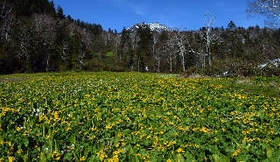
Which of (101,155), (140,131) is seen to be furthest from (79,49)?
(101,155)

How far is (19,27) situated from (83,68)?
79.9 ft

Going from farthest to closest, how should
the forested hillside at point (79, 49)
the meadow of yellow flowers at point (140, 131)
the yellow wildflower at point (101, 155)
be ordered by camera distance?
1. the forested hillside at point (79, 49)
2. the meadow of yellow flowers at point (140, 131)
3. the yellow wildflower at point (101, 155)

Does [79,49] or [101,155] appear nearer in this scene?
[101,155]

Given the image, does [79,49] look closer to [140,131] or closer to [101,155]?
[140,131]

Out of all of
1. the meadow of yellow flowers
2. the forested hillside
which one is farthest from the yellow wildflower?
the forested hillside

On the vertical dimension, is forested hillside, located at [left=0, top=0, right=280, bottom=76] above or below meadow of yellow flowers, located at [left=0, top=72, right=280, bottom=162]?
above

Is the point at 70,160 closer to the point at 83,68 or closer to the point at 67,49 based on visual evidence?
the point at 83,68

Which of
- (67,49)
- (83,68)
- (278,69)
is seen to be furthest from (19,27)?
(278,69)

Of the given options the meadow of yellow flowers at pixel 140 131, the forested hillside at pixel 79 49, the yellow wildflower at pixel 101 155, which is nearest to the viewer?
the yellow wildflower at pixel 101 155

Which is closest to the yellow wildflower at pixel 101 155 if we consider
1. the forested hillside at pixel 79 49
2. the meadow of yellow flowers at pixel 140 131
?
the meadow of yellow flowers at pixel 140 131

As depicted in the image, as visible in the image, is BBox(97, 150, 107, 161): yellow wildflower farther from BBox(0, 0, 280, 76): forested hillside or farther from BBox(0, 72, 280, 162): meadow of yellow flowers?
BBox(0, 0, 280, 76): forested hillside

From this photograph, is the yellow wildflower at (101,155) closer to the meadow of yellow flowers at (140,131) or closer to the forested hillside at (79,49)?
the meadow of yellow flowers at (140,131)

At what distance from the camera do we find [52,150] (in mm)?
6902

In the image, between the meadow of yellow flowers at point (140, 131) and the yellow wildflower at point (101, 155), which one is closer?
the yellow wildflower at point (101, 155)
